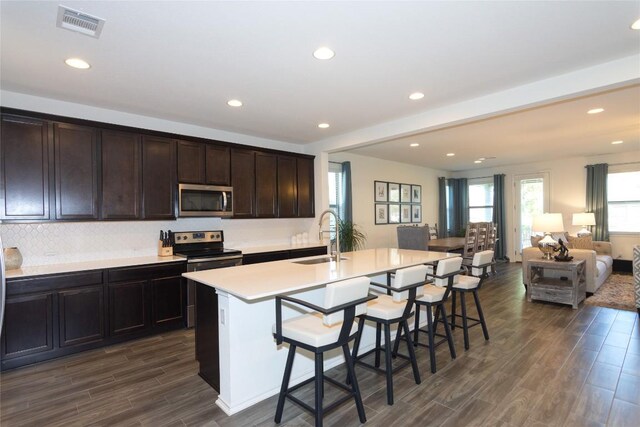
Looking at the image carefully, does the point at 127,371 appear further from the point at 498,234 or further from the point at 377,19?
the point at 498,234

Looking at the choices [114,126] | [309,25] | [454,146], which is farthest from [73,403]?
[454,146]

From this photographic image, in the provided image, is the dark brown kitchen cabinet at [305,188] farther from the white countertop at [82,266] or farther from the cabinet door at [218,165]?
the white countertop at [82,266]

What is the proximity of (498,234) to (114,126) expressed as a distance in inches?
352

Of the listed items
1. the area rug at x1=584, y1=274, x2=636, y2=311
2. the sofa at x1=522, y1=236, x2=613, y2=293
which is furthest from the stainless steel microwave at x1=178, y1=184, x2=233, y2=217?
the area rug at x1=584, y1=274, x2=636, y2=311

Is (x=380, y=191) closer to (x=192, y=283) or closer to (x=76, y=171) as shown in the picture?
(x=192, y=283)

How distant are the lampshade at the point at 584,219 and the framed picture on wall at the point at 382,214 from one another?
4069 millimetres

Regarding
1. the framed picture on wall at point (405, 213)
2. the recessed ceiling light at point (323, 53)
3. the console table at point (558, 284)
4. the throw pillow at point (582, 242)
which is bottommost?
the console table at point (558, 284)

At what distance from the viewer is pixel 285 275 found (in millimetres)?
2574

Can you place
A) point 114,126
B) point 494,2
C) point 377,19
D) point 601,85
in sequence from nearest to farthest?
Answer: point 494,2
point 377,19
point 601,85
point 114,126

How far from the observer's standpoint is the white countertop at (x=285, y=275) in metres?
2.14

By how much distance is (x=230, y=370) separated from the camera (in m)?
2.36

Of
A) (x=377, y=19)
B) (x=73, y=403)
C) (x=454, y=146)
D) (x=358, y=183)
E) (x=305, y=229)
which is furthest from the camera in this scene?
(x=358, y=183)

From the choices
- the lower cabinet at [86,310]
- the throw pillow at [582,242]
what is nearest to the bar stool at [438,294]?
the lower cabinet at [86,310]

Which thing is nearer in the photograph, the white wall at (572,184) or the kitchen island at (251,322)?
the kitchen island at (251,322)
